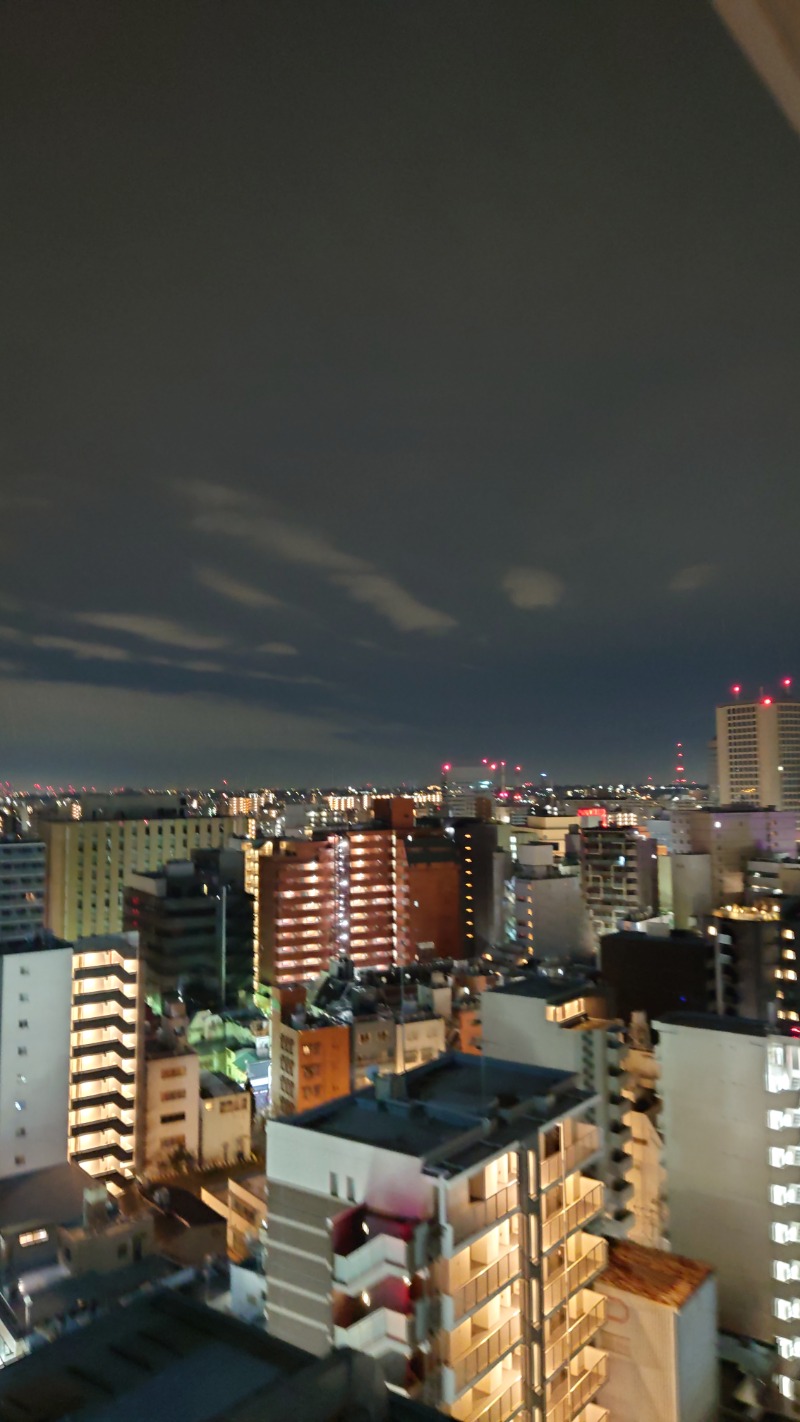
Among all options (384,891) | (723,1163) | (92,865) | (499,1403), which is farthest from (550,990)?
(92,865)

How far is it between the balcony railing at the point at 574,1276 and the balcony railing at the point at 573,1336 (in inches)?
5.2

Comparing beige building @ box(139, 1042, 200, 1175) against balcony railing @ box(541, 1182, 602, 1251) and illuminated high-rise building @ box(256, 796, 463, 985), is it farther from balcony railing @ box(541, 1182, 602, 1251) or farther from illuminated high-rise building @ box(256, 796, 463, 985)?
illuminated high-rise building @ box(256, 796, 463, 985)

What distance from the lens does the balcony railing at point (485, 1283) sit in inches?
124

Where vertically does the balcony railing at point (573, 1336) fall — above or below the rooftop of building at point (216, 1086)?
above

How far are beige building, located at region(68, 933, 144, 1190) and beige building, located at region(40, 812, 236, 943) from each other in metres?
12.3

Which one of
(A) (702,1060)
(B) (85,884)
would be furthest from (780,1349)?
(B) (85,884)

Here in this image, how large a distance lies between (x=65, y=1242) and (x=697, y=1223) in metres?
4.38

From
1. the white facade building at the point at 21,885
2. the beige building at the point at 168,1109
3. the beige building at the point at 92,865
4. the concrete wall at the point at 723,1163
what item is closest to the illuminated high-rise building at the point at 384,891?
the beige building at the point at 92,865

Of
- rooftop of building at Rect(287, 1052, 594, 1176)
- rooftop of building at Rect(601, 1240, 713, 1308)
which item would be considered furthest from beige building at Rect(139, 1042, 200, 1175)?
rooftop of building at Rect(601, 1240, 713, 1308)

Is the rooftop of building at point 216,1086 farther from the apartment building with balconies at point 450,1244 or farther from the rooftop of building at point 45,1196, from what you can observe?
the apartment building with balconies at point 450,1244

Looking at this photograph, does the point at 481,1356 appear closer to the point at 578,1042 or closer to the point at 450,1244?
the point at 450,1244

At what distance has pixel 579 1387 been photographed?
385cm

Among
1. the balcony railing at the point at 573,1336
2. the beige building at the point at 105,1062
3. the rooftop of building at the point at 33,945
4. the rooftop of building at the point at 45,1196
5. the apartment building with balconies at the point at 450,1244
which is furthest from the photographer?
the beige building at the point at 105,1062

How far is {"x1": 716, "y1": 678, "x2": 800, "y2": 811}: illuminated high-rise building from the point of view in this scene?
25531 mm
